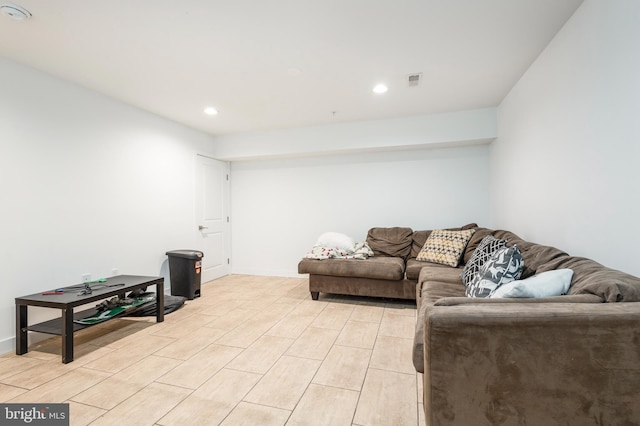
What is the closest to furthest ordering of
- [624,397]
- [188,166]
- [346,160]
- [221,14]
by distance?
[624,397], [221,14], [188,166], [346,160]

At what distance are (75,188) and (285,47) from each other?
8.32 feet

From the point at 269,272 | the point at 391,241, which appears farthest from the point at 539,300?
the point at 269,272

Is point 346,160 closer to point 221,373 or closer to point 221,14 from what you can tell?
point 221,14

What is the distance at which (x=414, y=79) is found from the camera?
2988 mm

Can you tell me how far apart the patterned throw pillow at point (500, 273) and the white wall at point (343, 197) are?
7.97 feet

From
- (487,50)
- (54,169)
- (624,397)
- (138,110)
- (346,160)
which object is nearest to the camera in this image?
(624,397)

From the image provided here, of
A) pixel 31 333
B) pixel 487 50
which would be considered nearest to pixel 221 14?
pixel 487 50

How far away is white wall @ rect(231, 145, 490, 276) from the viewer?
14.3ft

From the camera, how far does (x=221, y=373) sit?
6.89ft

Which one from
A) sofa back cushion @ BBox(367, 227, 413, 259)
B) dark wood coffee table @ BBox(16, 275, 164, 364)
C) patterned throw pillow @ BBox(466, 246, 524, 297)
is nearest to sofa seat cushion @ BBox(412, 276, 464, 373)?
patterned throw pillow @ BBox(466, 246, 524, 297)

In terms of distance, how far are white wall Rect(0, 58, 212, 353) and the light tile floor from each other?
2.30 feet

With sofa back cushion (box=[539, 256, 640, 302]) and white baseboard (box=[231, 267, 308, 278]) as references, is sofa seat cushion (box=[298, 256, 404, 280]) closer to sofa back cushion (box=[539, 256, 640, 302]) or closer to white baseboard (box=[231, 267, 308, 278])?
white baseboard (box=[231, 267, 308, 278])

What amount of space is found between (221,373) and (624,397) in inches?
83.9

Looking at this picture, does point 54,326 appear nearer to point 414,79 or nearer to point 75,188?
point 75,188
